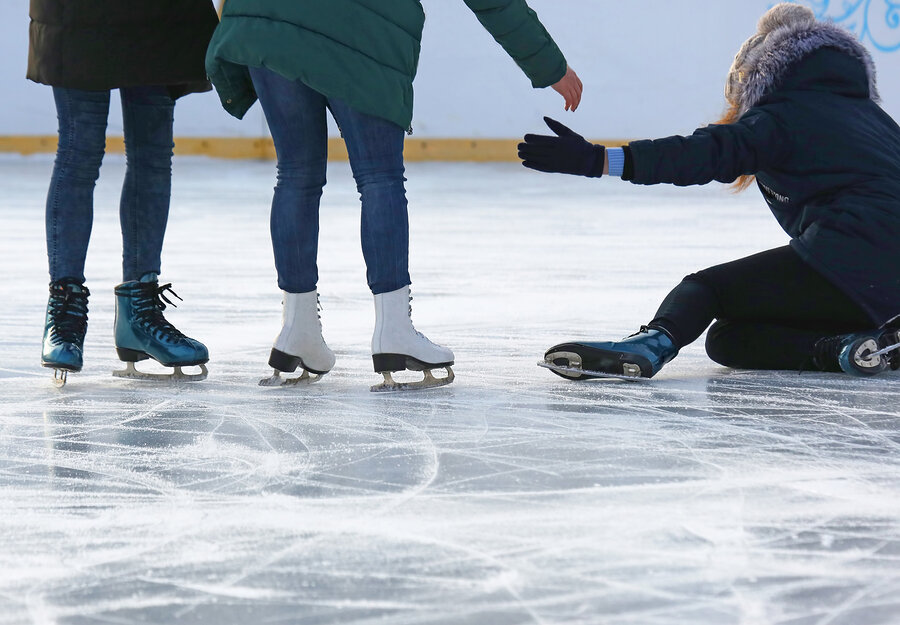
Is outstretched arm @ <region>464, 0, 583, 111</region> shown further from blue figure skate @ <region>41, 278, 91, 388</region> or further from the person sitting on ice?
blue figure skate @ <region>41, 278, 91, 388</region>

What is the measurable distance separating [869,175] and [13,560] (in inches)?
60.5

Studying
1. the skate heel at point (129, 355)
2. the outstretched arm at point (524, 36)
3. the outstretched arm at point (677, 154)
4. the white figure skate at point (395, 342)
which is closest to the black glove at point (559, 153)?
the outstretched arm at point (677, 154)

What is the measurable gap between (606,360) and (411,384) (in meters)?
0.33

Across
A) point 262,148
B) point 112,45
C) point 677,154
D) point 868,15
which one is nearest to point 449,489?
point 677,154

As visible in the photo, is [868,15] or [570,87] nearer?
[570,87]

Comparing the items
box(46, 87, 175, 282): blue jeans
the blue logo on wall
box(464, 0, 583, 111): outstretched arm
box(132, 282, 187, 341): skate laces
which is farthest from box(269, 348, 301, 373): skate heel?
the blue logo on wall

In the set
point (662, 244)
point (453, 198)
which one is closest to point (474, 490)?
point (662, 244)

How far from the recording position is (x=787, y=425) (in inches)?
66.8

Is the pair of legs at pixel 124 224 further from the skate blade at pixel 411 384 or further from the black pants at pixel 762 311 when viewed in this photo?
the black pants at pixel 762 311

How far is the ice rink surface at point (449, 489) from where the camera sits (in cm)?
104

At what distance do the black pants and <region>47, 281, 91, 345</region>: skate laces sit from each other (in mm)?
976

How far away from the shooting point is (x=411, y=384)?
6.50 ft

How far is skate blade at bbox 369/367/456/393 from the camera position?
77.2 inches

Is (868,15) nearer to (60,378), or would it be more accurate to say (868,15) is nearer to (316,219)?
(316,219)
